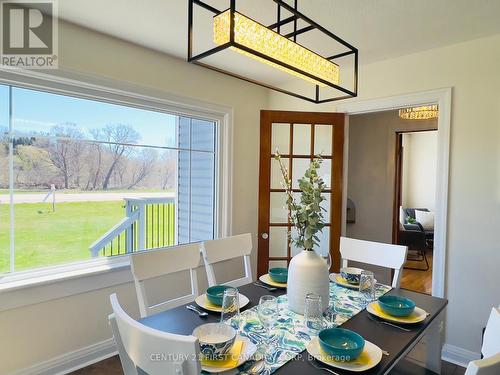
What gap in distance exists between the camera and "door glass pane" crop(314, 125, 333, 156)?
9.98ft

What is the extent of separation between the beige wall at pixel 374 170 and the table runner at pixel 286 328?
2636 millimetres

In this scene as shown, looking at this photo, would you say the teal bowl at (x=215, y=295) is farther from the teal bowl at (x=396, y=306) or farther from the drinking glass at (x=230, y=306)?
the teal bowl at (x=396, y=306)

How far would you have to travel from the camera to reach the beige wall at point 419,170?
691 cm

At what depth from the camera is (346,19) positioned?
2047 millimetres

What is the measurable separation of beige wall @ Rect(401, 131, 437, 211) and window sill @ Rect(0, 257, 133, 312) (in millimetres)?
6597

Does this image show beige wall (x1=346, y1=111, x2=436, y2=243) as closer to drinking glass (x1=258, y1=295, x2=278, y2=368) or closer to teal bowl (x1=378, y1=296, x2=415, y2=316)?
teal bowl (x1=378, y1=296, x2=415, y2=316)

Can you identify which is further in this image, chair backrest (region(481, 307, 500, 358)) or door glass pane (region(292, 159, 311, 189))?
door glass pane (region(292, 159, 311, 189))

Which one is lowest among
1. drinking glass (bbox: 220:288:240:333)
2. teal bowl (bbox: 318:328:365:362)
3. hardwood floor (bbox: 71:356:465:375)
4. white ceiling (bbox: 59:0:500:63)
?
hardwood floor (bbox: 71:356:465:375)

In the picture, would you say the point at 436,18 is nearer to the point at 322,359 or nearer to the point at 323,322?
the point at 323,322

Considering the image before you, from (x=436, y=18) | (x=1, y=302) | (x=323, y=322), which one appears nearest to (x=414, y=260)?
(x=436, y=18)

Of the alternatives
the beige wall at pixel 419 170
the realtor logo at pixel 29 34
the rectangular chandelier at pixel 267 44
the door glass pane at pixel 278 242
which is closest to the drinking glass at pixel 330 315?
the rectangular chandelier at pixel 267 44

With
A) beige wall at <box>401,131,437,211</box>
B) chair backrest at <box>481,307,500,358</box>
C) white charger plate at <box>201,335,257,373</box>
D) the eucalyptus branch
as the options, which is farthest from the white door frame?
beige wall at <box>401,131,437,211</box>

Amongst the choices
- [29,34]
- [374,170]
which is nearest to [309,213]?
[29,34]

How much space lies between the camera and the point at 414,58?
102 inches
